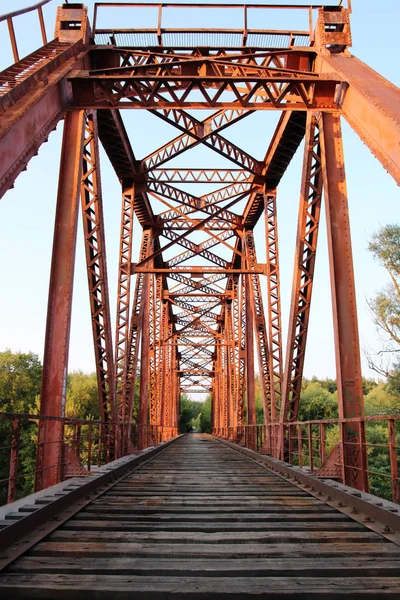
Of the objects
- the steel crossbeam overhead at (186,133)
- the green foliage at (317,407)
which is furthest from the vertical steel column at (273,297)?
the green foliage at (317,407)

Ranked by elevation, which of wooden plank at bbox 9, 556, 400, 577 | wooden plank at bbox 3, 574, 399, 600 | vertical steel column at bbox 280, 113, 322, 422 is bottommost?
wooden plank at bbox 3, 574, 399, 600

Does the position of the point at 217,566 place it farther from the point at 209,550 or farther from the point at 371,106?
the point at 371,106

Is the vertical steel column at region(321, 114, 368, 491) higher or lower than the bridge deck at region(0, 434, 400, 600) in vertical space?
higher

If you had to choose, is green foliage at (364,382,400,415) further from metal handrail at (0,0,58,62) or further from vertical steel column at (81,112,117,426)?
A: metal handrail at (0,0,58,62)

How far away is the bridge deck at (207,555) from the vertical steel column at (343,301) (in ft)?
4.69

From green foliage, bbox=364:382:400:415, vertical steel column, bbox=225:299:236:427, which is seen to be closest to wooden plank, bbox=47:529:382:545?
green foliage, bbox=364:382:400:415

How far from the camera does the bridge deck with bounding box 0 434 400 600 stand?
2.87 metres

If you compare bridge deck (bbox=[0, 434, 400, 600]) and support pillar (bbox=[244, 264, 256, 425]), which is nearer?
bridge deck (bbox=[0, 434, 400, 600])

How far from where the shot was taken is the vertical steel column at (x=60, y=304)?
6.75 metres

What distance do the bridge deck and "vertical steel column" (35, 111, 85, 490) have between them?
1.41 meters

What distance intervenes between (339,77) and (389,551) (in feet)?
23.3

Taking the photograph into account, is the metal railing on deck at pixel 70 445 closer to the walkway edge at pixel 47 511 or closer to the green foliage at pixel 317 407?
the walkway edge at pixel 47 511

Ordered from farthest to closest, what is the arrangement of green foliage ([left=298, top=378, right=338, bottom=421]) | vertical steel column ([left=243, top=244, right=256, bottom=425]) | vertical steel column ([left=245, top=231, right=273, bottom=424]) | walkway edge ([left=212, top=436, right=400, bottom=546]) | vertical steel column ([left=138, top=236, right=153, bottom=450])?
green foliage ([left=298, top=378, right=338, bottom=421]) < vertical steel column ([left=243, top=244, right=256, bottom=425]) < vertical steel column ([left=138, top=236, right=153, bottom=450]) < vertical steel column ([left=245, top=231, right=273, bottom=424]) < walkway edge ([left=212, top=436, right=400, bottom=546])

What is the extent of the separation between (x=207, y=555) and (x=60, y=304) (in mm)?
4844
